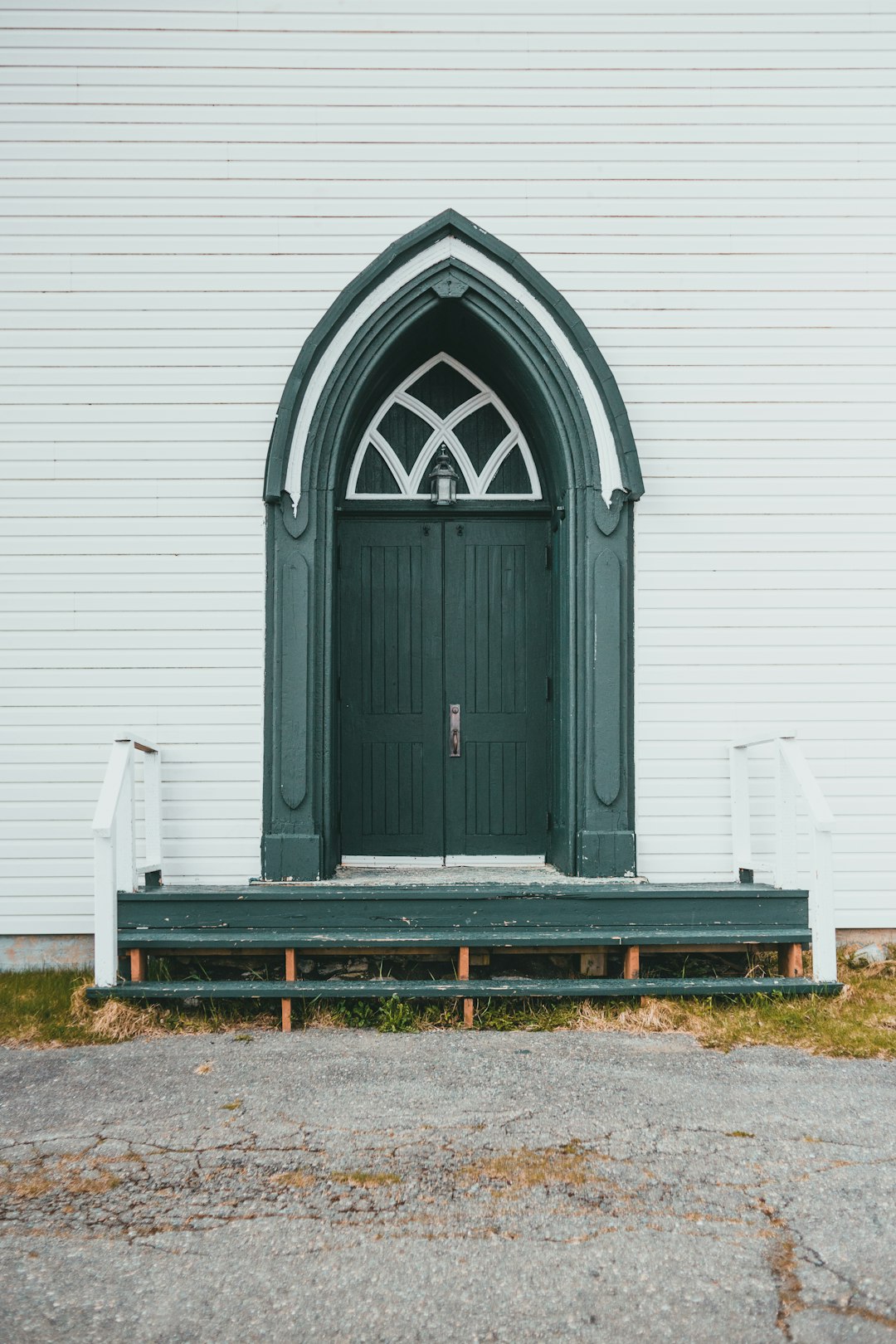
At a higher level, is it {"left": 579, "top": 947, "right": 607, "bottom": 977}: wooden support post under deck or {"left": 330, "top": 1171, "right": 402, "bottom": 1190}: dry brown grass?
{"left": 579, "top": 947, "right": 607, "bottom": 977}: wooden support post under deck

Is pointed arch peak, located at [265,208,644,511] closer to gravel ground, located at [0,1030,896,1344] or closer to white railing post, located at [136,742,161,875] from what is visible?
white railing post, located at [136,742,161,875]

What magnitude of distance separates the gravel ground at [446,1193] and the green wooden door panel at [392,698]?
1.96 meters

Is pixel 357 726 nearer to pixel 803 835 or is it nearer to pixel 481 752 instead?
pixel 481 752

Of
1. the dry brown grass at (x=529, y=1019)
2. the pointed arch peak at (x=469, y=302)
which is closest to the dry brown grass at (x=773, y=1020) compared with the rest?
the dry brown grass at (x=529, y=1019)

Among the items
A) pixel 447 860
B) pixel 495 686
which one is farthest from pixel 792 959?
pixel 495 686

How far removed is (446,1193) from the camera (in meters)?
3.49

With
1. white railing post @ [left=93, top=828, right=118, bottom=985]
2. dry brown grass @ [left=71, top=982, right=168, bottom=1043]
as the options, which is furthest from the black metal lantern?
dry brown grass @ [left=71, top=982, right=168, bottom=1043]

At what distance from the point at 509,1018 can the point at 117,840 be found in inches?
91.5

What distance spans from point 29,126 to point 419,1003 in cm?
564

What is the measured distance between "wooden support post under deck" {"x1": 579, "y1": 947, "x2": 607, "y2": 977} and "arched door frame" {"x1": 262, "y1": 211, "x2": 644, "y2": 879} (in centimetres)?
53

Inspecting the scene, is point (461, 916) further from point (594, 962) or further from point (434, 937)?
point (594, 962)

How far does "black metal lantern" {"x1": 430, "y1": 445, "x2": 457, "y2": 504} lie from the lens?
6660 millimetres

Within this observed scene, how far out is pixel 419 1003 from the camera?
18.1ft

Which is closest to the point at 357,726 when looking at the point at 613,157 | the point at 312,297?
the point at 312,297
